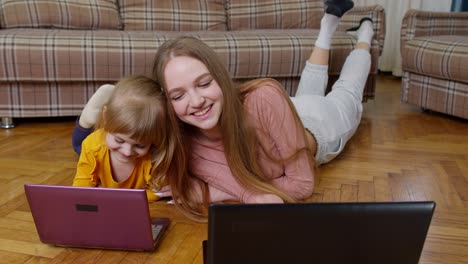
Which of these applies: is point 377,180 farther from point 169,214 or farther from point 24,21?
point 24,21

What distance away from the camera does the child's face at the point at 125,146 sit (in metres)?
1.04

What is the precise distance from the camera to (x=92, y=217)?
89 cm


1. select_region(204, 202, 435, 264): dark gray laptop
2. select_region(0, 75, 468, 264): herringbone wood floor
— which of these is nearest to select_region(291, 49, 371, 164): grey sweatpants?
select_region(0, 75, 468, 264): herringbone wood floor

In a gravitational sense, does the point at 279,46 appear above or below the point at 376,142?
above

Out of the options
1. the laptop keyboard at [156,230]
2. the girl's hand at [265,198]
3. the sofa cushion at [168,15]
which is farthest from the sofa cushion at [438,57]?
the laptop keyboard at [156,230]

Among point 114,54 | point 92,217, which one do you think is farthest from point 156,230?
point 114,54

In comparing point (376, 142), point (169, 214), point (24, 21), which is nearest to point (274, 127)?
point (169, 214)

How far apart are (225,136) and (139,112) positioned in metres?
0.21

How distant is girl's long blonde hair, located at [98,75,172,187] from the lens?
3.30 feet

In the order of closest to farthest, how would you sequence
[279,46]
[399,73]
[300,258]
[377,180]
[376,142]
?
[300,258]
[377,180]
[376,142]
[279,46]
[399,73]

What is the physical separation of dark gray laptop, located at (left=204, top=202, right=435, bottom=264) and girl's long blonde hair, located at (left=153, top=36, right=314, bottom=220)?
0.48 metres

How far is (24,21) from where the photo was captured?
6.88 ft

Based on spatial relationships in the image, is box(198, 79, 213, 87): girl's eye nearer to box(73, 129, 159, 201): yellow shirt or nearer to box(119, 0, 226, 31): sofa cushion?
box(73, 129, 159, 201): yellow shirt

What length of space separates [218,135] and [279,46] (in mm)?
905
